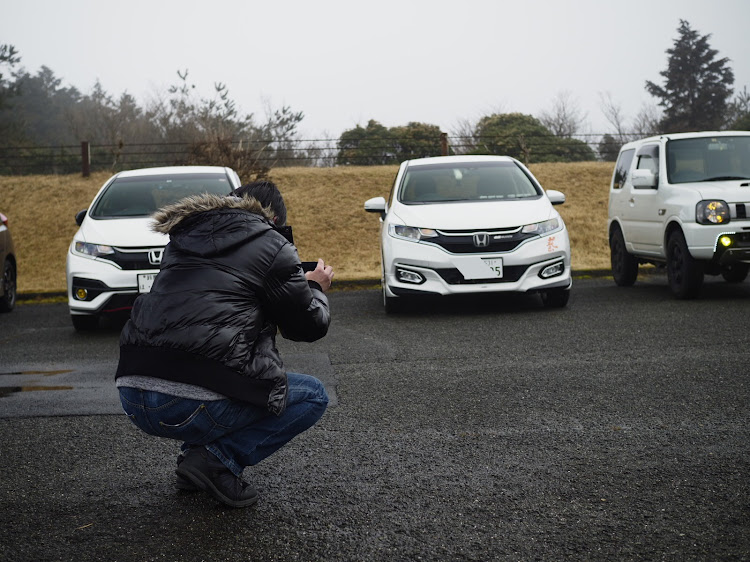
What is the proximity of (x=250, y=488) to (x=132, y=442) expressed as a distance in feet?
4.49

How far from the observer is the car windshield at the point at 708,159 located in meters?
10.6

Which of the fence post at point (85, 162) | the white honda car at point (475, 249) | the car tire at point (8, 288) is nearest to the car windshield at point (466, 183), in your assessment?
the white honda car at point (475, 249)

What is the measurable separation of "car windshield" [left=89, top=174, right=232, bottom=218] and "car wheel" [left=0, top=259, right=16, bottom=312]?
2.26 meters

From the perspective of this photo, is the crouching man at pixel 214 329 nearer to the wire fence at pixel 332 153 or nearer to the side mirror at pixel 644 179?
the side mirror at pixel 644 179

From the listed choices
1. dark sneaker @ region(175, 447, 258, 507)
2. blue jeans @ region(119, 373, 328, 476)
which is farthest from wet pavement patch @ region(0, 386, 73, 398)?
dark sneaker @ region(175, 447, 258, 507)

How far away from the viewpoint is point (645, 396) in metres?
5.64

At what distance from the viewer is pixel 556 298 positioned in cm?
1011

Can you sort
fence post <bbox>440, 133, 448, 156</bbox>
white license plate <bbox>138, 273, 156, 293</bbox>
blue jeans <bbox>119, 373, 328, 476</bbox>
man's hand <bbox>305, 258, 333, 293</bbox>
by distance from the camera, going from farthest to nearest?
fence post <bbox>440, 133, 448, 156</bbox> → white license plate <bbox>138, 273, 156, 293</bbox> → man's hand <bbox>305, 258, 333, 293</bbox> → blue jeans <bbox>119, 373, 328, 476</bbox>

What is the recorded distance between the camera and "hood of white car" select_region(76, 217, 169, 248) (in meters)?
9.05

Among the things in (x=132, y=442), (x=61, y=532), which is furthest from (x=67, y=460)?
(x=61, y=532)

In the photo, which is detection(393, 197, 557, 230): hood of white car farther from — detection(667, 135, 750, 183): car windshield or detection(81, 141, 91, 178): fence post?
detection(81, 141, 91, 178): fence post

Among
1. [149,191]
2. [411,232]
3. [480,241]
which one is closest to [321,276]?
[480,241]

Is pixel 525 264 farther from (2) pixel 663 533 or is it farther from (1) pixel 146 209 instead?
(2) pixel 663 533

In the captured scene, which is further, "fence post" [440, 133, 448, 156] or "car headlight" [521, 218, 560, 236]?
"fence post" [440, 133, 448, 156]
